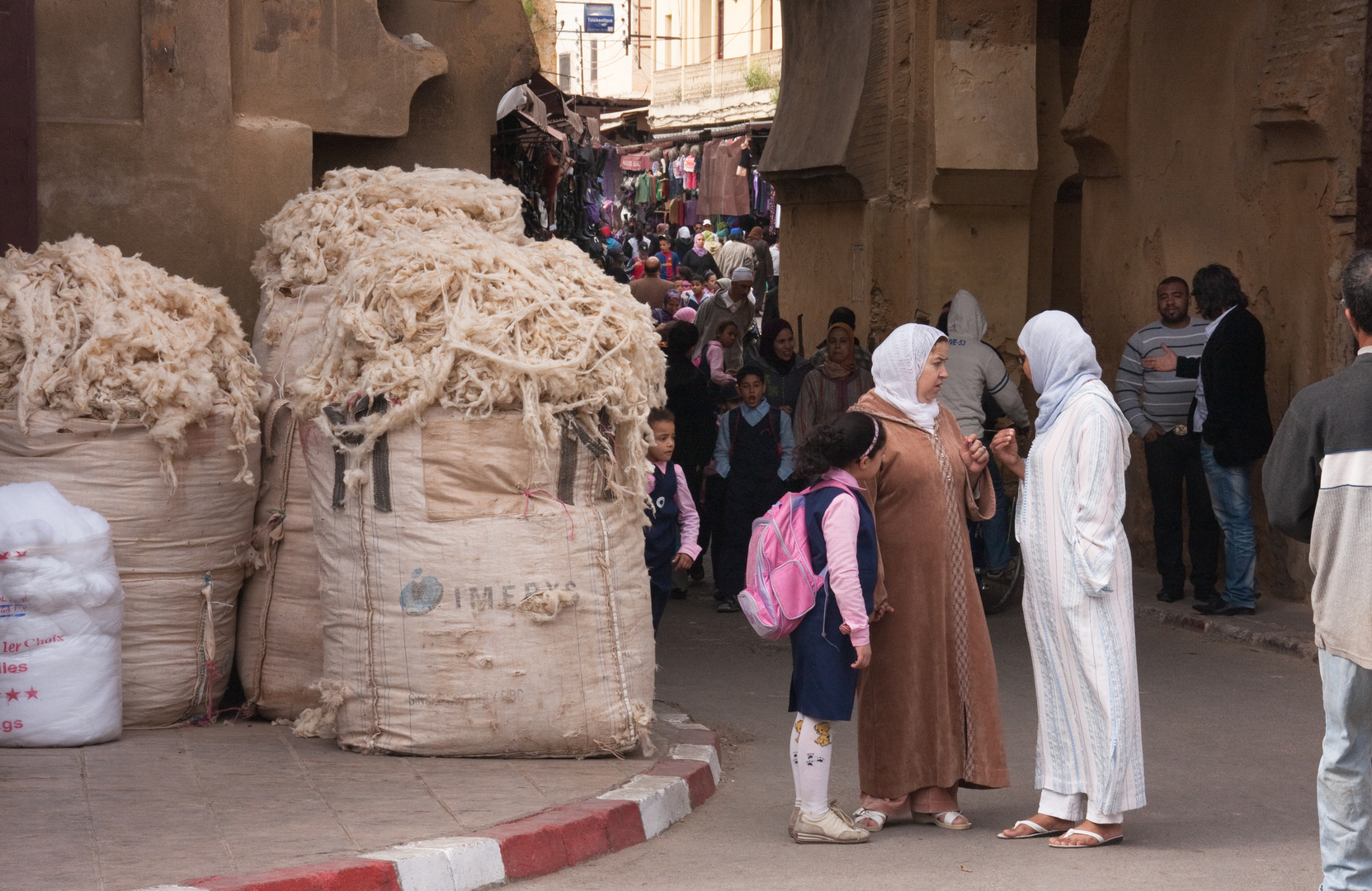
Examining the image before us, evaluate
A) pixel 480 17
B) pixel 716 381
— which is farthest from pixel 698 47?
pixel 480 17

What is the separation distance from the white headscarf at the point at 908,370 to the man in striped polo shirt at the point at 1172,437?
4.67 meters

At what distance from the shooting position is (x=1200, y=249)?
34.0 feet

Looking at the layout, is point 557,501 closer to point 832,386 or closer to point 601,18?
point 832,386

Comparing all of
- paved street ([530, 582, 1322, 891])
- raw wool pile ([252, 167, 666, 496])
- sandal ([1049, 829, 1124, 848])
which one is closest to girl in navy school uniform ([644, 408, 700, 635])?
paved street ([530, 582, 1322, 891])

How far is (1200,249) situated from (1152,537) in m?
1.94

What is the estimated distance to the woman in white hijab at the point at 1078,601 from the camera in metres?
5.15

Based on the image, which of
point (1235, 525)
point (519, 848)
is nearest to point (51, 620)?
point (519, 848)

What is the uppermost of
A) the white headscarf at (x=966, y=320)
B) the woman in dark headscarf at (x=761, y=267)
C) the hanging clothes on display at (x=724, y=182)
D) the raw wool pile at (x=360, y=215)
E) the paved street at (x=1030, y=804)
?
the hanging clothes on display at (x=724, y=182)

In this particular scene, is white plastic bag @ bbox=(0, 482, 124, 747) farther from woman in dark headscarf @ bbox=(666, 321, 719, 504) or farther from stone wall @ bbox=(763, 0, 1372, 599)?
stone wall @ bbox=(763, 0, 1372, 599)

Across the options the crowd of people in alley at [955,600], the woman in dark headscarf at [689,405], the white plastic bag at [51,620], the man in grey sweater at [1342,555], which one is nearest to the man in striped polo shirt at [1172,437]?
the woman in dark headscarf at [689,405]

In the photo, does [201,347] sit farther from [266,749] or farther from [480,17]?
[480,17]

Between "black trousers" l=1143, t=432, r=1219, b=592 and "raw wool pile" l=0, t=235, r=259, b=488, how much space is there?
5646 millimetres

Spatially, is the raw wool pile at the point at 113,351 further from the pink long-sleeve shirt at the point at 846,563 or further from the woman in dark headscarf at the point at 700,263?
the woman in dark headscarf at the point at 700,263

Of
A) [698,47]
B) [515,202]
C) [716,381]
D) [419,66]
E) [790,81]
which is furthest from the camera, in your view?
[698,47]
